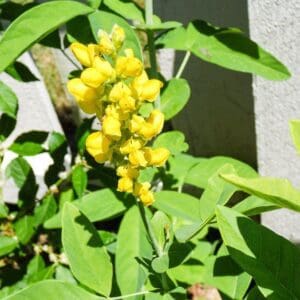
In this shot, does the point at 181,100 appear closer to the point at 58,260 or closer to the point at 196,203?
the point at 196,203

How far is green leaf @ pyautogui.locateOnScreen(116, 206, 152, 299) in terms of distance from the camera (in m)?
1.09

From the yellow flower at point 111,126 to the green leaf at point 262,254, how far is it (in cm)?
16

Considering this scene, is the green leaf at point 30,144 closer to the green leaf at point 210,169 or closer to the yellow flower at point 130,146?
the green leaf at point 210,169

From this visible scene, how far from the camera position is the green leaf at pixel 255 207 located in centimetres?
76

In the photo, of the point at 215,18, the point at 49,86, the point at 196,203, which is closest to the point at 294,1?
the point at 215,18

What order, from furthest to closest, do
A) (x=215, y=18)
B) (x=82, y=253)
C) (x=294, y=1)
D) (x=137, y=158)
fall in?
(x=215, y=18) → (x=294, y=1) → (x=82, y=253) → (x=137, y=158)

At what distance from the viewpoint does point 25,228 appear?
1438mm

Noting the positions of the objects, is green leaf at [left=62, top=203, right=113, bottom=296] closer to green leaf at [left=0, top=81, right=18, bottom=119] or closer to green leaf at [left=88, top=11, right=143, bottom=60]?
green leaf at [left=88, top=11, right=143, bottom=60]

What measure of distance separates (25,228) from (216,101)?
682 mm

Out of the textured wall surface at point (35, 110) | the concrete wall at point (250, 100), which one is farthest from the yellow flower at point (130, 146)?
the textured wall surface at point (35, 110)

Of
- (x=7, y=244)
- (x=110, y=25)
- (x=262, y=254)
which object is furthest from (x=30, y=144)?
(x=262, y=254)

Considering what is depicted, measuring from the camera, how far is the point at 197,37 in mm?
1230

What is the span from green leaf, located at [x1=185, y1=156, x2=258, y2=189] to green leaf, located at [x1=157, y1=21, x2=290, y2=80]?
0.79 ft

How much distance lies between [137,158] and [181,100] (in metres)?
0.49
